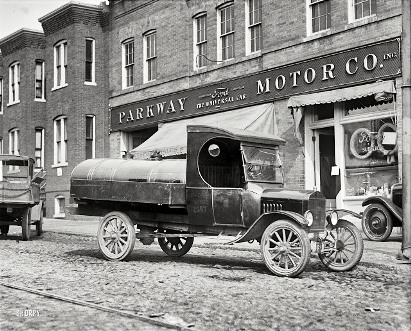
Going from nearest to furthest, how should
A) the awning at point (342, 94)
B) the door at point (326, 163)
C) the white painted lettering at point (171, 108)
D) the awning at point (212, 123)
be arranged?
the awning at point (342, 94), the door at point (326, 163), the awning at point (212, 123), the white painted lettering at point (171, 108)

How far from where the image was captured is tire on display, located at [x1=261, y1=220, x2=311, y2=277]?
7504 millimetres

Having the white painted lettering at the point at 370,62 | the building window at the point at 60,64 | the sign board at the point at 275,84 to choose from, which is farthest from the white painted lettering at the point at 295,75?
the building window at the point at 60,64

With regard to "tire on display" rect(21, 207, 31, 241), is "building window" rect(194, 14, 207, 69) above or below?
above

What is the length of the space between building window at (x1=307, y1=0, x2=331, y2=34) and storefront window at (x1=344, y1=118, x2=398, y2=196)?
2.82 m

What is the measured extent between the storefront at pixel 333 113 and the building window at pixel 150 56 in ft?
12.1

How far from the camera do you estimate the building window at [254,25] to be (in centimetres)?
1820

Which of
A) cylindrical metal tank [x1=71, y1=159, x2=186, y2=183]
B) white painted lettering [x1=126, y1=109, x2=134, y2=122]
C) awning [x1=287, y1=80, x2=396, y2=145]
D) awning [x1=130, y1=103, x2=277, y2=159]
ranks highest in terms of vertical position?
white painted lettering [x1=126, y1=109, x2=134, y2=122]

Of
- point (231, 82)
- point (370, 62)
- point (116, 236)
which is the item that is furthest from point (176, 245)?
point (231, 82)

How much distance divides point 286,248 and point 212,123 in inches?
442

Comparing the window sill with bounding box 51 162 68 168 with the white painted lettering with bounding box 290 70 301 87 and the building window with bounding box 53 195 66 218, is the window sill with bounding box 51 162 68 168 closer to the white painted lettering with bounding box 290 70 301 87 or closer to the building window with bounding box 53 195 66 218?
the building window with bounding box 53 195 66 218

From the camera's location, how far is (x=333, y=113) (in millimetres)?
16219

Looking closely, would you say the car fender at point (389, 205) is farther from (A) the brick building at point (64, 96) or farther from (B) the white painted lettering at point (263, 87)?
(A) the brick building at point (64, 96)

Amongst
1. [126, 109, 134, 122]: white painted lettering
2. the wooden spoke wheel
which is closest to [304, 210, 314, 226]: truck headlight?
the wooden spoke wheel

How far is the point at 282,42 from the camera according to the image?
1712cm
